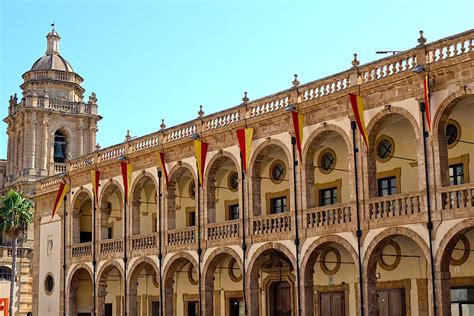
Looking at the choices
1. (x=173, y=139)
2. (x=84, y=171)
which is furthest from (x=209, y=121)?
(x=84, y=171)

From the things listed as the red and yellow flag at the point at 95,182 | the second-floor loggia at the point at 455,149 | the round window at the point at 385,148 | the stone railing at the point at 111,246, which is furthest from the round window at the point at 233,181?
the second-floor loggia at the point at 455,149

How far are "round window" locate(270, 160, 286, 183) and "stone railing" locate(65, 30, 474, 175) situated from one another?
2.59m

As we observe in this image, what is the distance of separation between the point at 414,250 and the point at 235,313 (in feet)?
34.3

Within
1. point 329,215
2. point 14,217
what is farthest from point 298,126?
point 14,217

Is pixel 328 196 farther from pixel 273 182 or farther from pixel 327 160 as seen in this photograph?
pixel 273 182

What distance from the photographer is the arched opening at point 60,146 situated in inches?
2352

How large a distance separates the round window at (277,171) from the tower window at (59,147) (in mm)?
30615

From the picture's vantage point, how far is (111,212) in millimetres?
40844

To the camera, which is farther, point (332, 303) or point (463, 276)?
point (332, 303)

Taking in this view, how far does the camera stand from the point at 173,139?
34.9m

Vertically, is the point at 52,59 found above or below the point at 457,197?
above

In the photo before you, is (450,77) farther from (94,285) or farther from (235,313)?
(94,285)

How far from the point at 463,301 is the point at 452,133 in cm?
549

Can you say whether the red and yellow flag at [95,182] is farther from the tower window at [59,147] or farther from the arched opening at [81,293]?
the tower window at [59,147]
